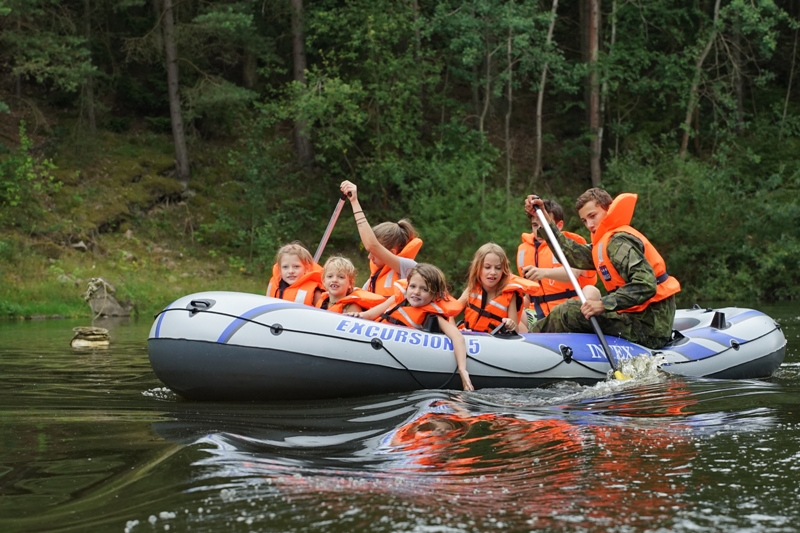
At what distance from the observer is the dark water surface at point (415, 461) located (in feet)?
10.2

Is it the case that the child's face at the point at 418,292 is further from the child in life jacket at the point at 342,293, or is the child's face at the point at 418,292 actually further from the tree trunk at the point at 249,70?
the tree trunk at the point at 249,70

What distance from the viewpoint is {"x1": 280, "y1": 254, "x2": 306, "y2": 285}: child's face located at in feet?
21.6

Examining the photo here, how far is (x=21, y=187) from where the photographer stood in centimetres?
1557

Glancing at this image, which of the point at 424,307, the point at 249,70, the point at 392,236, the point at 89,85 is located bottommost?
the point at 424,307

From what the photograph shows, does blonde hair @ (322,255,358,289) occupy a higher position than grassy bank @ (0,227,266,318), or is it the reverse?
blonde hair @ (322,255,358,289)

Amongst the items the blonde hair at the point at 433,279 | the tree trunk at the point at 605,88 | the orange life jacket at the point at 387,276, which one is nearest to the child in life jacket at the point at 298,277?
the orange life jacket at the point at 387,276

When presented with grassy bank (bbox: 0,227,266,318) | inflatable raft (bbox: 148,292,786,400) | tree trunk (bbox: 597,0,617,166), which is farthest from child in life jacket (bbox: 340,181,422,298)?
tree trunk (bbox: 597,0,617,166)

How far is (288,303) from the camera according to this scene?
574 cm

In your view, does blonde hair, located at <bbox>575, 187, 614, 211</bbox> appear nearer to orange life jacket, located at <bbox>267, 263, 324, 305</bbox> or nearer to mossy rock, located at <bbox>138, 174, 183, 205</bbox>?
orange life jacket, located at <bbox>267, 263, 324, 305</bbox>

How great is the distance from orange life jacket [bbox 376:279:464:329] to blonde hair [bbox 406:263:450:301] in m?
0.06

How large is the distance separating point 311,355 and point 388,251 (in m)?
1.21

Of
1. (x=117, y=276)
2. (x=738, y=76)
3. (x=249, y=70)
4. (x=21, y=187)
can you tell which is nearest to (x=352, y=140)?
(x=249, y=70)

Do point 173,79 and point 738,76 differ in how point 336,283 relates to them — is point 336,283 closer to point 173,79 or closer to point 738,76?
point 173,79

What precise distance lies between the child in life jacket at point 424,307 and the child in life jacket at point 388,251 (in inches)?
10.5
